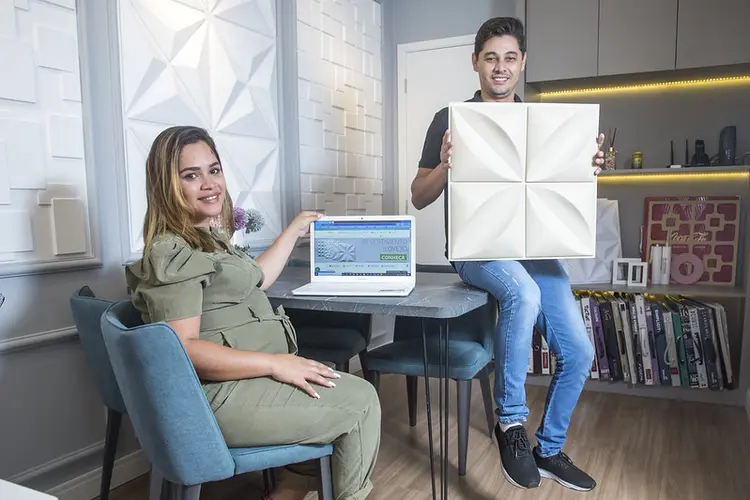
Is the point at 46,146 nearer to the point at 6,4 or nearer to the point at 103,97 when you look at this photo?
the point at 103,97

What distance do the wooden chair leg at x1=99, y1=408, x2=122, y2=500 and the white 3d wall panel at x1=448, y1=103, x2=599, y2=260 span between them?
1.17 metres

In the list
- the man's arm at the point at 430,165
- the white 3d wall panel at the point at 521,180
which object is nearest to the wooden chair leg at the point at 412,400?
the man's arm at the point at 430,165

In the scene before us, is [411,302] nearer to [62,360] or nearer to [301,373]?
[301,373]

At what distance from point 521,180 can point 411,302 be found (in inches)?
19.8

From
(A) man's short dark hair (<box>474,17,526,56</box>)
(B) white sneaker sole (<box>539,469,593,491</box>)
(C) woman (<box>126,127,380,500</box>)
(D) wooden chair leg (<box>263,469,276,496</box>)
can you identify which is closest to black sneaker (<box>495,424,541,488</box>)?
(B) white sneaker sole (<box>539,469,593,491</box>)

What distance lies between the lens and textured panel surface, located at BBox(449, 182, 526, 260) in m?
1.67

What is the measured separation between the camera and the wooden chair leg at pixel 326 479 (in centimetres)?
134

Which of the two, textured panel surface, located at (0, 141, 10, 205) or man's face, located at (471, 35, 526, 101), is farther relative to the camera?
man's face, located at (471, 35, 526, 101)

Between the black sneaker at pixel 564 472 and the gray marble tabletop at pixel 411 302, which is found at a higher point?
the gray marble tabletop at pixel 411 302

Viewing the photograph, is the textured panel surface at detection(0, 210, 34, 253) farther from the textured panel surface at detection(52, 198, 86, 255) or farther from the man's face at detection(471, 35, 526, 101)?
the man's face at detection(471, 35, 526, 101)

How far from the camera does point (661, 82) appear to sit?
3125mm

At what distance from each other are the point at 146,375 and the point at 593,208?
1322 millimetres

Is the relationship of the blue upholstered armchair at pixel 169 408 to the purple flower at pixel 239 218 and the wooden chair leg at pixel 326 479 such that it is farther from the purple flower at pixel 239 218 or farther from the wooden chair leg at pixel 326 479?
the purple flower at pixel 239 218

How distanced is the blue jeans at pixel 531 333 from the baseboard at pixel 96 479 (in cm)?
125
